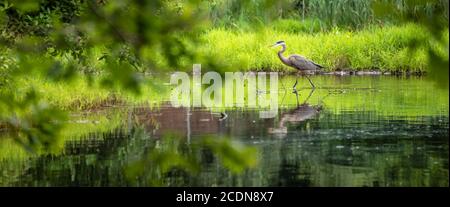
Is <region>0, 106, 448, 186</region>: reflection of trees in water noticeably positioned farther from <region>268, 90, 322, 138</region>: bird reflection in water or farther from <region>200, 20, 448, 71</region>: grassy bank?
<region>200, 20, 448, 71</region>: grassy bank

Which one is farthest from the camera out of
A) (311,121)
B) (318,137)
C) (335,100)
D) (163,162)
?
(335,100)

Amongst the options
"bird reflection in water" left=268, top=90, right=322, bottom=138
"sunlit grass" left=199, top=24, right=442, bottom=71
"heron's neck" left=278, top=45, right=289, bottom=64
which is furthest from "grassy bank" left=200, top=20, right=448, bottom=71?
"bird reflection in water" left=268, top=90, right=322, bottom=138

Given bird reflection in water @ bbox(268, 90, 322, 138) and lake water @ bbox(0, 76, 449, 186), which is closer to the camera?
lake water @ bbox(0, 76, 449, 186)

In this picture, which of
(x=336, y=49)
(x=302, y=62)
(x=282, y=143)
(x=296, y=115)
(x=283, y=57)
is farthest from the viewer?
(x=336, y=49)

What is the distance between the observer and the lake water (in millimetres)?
7285

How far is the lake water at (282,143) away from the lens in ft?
→ 23.9

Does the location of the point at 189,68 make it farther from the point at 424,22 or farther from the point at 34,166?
the point at 34,166

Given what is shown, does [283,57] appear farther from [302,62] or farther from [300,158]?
[300,158]

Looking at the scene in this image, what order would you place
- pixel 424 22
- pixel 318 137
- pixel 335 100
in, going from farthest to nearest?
pixel 335 100, pixel 318 137, pixel 424 22

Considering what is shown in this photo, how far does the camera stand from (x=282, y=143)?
361 inches

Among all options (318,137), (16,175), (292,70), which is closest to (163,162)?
(16,175)

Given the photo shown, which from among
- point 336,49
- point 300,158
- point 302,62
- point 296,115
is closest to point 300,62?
point 302,62

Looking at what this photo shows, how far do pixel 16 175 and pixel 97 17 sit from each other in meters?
6.60

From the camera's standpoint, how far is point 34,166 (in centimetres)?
805
